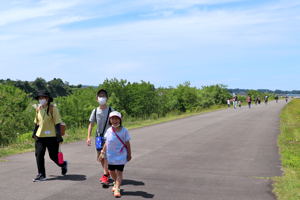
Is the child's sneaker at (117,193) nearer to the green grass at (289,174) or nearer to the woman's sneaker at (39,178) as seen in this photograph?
the woman's sneaker at (39,178)

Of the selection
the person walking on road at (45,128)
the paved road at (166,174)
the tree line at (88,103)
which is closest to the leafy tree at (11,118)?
the tree line at (88,103)

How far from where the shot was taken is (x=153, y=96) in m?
34.1

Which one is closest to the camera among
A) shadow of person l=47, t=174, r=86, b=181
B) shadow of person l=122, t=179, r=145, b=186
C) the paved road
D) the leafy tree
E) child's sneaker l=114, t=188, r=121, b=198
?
child's sneaker l=114, t=188, r=121, b=198

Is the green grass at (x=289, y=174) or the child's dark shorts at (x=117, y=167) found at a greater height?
the child's dark shorts at (x=117, y=167)

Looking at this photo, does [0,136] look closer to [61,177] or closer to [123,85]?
[61,177]

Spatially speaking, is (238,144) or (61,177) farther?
(238,144)

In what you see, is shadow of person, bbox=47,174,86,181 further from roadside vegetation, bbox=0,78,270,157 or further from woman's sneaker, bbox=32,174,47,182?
roadside vegetation, bbox=0,78,270,157

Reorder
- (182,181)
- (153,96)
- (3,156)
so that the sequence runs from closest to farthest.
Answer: (182,181), (3,156), (153,96)

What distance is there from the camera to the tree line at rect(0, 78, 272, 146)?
58.8 feet

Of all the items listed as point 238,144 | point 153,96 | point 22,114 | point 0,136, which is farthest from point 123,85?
point 238,144

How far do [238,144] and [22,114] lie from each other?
1163 cm

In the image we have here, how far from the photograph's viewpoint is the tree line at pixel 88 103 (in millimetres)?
17922

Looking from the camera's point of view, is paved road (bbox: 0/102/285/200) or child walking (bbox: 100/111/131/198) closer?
child walking (bbox: 100/111/131/198)

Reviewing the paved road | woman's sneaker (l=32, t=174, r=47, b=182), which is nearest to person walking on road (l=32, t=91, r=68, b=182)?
woman's sneaker (l=32, t=174, r=47, b=182)
